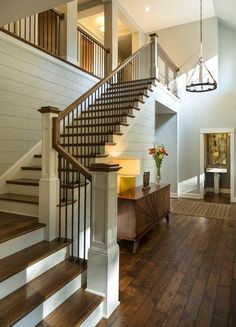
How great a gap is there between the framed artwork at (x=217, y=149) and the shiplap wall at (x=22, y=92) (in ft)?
21.5

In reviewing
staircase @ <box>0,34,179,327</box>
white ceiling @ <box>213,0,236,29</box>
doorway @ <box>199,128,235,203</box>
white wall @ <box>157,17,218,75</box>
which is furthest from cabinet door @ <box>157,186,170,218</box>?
white ceiling @ <box>213,0,236,29</box>

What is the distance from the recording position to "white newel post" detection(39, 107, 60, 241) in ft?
8.70

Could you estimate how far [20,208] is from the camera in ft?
10.2

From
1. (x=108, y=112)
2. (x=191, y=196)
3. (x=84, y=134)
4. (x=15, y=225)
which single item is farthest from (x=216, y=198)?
(x=15, y=225)

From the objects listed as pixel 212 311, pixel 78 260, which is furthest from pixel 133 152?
pixel 212 311

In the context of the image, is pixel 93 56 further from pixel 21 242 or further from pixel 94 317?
pixel 94 317

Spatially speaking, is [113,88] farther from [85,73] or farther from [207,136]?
[207,136]

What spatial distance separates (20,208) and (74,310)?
1.52m

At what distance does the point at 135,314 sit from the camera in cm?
224

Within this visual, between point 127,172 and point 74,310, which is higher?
point 127,172

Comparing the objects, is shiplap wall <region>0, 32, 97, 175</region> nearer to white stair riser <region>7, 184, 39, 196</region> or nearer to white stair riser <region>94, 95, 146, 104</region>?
white stair riser <region>7, 184, 39, 196</region>

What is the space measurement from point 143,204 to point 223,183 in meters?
6.67

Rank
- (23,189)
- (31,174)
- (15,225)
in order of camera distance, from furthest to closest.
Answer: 1. (31,174)
2. (23,189)
3. (15,225)

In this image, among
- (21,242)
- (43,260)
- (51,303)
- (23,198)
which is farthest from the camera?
(23,198)
